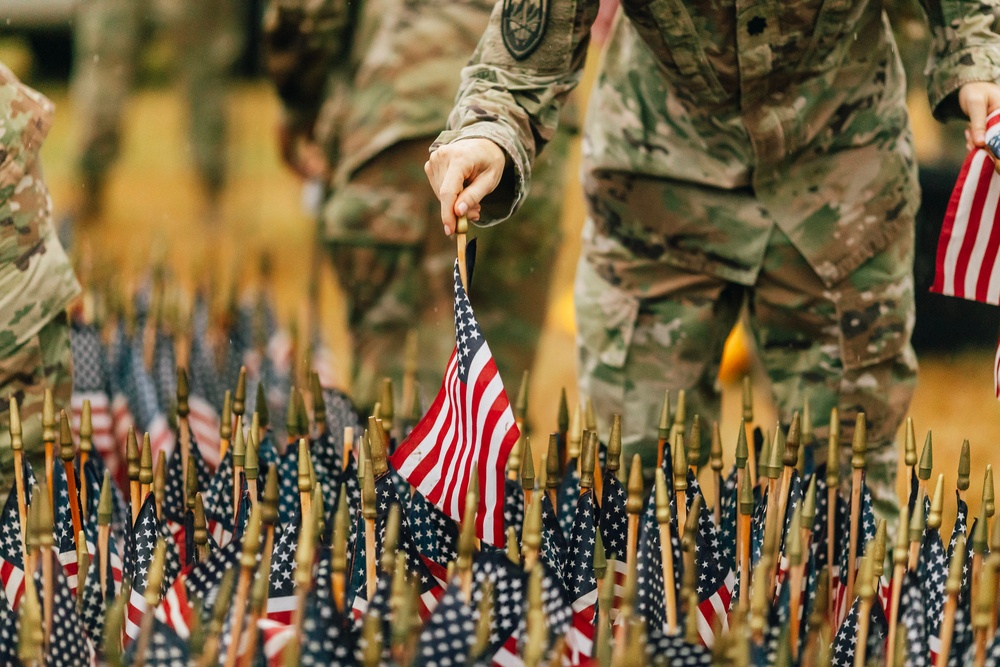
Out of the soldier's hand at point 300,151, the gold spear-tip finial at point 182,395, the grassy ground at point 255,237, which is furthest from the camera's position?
the grassy ground at point 255,237

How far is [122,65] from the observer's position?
31.6 feet

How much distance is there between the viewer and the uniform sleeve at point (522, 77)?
2459mm

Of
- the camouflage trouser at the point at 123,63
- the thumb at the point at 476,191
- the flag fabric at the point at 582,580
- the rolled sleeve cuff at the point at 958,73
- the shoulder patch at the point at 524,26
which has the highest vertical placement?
the camouflage trouser at the point at 123,63

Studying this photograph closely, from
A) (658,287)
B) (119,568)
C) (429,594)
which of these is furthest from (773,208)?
(119,568)

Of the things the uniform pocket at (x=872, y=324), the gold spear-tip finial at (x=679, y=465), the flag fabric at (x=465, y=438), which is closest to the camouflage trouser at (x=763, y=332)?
the uniform pocket at (x=872, y=324)

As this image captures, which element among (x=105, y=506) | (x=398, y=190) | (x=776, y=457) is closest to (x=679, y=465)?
(x=776, y=457)

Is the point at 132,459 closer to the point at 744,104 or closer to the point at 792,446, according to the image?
the point at 792,446

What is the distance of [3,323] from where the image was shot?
8.57 feet

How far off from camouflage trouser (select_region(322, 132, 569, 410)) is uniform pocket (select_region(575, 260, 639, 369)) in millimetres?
1035

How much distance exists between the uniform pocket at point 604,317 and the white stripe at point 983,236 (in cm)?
61

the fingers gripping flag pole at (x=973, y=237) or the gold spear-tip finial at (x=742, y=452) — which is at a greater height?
the fingers gripping flag pole at (x=973, y=237)

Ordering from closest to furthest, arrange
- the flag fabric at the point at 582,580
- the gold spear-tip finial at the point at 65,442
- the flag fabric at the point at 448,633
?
the flag fabric at the point at 448,633, the flag fabric at the point at 582,580, the gold spear-tip finial at the point at 65,442

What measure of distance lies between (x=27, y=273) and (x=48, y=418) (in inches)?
11.4

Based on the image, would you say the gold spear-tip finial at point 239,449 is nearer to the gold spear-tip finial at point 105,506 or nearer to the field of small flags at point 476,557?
the field of small flags at point 476,557
